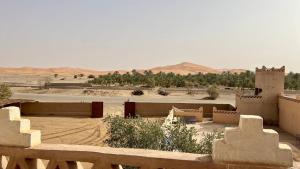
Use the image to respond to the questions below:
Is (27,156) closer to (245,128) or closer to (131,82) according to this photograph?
(245,128)

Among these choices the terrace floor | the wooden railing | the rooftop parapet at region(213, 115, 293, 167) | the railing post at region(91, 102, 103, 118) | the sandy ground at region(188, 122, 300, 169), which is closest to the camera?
the rooftop parapet at region(213, 115, 293, 167)

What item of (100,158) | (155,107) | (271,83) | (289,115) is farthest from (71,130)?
(100,158)

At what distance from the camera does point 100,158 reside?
4277mm

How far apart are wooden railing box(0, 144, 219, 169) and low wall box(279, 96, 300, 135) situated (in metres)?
24.9

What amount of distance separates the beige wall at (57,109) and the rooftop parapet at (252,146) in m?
34.5

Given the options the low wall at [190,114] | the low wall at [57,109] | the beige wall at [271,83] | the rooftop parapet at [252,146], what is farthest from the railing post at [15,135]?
the low wall at [57,109]

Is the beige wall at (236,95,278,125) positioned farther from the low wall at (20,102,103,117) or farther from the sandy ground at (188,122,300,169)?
the low wall at (20,102,103,117)

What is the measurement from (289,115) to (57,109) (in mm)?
21827

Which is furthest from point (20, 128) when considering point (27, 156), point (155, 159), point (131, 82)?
point (131, 82)

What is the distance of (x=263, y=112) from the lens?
33.1m

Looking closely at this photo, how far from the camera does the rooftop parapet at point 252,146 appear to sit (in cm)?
371

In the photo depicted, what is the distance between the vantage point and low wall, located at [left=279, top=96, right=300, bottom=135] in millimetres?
27092

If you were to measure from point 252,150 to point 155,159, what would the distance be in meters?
1.03

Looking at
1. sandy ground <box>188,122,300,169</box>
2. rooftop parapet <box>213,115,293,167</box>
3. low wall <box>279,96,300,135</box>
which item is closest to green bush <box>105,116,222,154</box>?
sandy ground <box>188,122,300,169</box>
